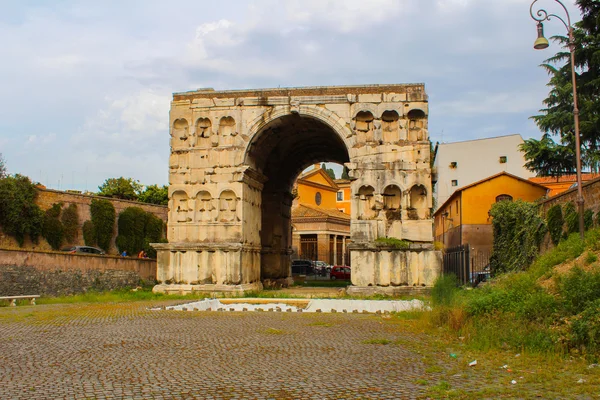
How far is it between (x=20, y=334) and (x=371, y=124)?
44.7 ft

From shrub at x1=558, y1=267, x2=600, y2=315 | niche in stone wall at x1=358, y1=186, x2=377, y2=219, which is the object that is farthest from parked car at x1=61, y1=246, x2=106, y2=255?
shrub at x1=558, y1=267, x2=600, y2=315

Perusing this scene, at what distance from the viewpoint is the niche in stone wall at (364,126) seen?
21125 mm

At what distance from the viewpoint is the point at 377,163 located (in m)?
20.8

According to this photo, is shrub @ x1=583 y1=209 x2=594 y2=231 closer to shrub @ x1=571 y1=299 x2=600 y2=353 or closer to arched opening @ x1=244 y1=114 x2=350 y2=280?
arched opening @ x1=244 y1=114 x2=350 y2=280

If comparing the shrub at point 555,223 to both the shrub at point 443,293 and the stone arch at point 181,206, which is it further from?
the stone arch at point 181,206

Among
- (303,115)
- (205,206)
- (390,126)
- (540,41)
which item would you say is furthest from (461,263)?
(205,206)

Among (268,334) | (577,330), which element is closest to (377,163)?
(268,334)

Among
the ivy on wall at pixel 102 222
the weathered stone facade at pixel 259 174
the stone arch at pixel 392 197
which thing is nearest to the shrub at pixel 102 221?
the ivy on wall at pixel 102 222

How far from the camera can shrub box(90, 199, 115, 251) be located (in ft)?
106

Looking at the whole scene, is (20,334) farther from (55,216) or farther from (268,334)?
(55,216)

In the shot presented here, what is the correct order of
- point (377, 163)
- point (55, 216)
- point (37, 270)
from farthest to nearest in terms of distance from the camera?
point (55, 216) → point (37, 270) → point (377, 163)

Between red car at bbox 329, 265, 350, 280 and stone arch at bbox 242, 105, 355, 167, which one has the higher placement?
stone arch at bbox 242, 105, 355, 167

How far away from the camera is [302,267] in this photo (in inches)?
1559

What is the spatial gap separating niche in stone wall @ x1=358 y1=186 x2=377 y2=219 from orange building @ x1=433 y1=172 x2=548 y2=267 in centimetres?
1540
